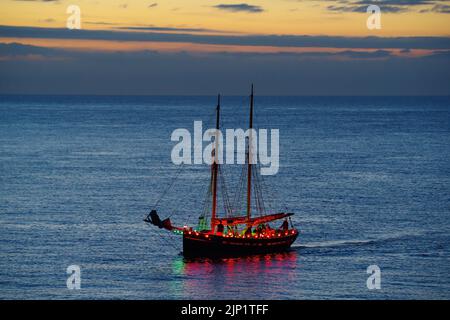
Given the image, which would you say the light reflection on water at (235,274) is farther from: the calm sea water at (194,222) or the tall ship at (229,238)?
the tall ship at (229,238)

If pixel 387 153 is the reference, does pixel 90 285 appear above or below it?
below

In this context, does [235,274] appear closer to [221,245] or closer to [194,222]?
[221,245]

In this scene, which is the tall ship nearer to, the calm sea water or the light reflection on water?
the light reflection on water

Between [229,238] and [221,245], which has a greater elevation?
[229,238]

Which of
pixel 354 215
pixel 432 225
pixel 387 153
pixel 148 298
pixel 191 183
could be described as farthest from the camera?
pixel 387 153

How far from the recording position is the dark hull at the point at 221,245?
75.6 m

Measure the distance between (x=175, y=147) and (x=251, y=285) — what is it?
116m

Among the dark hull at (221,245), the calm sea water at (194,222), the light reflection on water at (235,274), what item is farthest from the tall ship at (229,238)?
the calm sea water at (194,222)

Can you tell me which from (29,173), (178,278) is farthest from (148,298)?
(29,173)

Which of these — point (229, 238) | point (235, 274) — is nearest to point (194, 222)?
point (229, 238)

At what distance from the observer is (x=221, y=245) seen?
75.9 m

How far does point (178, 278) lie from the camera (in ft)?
230

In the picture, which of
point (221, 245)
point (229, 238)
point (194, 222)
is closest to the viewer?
point (221, 245)
